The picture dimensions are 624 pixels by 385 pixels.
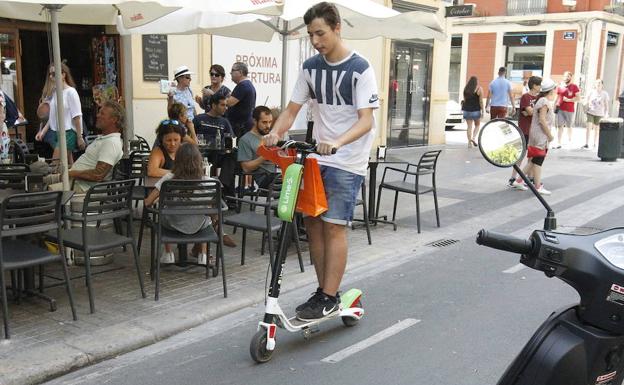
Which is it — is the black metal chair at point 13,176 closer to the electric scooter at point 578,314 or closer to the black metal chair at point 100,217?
the black metal chair at point 100,217

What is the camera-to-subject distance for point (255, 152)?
6996 mm

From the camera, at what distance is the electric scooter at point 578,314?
6.46 ft

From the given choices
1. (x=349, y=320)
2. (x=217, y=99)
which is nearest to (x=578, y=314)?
(x=349, y=320)

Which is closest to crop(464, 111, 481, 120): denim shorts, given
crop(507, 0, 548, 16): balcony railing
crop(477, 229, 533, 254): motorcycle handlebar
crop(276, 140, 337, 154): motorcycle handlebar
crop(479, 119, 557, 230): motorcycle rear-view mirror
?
crop(276, 140, 337, 154): motorcycle handlebar

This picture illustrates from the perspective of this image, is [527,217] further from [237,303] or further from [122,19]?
[122,19]

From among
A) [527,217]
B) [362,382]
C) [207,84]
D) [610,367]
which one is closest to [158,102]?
[207,84]

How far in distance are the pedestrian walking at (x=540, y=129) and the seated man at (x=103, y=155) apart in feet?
22.7

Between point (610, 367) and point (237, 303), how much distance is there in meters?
3.45

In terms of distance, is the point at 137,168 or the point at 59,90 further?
the point at 137,168

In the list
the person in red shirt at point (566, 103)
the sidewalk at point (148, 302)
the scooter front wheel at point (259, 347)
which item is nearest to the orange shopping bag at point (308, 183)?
the scooter front wheel at point (259, 347)

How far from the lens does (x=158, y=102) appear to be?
10.7m

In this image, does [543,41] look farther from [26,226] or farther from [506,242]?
[506,242]

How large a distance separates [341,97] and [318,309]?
57.9 inches

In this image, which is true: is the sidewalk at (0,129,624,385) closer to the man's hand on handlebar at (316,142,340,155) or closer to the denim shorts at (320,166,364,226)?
the denim shorts at (320,166,364,226)
